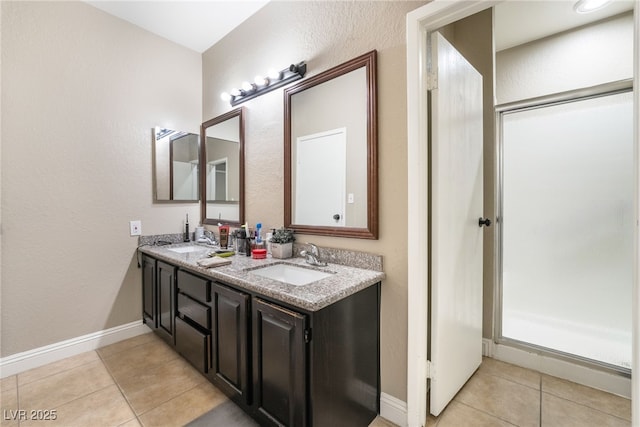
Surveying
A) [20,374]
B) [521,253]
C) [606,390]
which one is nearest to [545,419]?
[606,390]

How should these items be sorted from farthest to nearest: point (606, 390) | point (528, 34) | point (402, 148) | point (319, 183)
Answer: point (528, 34)
point (319, 183)
point (606, 390)
point (402, 148)

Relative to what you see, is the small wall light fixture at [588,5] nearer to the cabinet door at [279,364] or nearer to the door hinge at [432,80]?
the door hinge at [432,80]

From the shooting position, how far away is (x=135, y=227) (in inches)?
95.7

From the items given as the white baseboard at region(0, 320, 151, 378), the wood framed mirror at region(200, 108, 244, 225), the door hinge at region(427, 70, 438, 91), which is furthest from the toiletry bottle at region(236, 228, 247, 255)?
the door hinge at region(427, 70, 438, 91)

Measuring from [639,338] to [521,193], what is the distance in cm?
137

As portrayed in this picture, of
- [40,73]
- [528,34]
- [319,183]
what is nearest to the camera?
[319,183]

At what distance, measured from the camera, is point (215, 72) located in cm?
268

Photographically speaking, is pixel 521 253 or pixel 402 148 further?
pixel 521 253

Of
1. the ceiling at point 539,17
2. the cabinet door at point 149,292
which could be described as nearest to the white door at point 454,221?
the ceiling at point 539,17

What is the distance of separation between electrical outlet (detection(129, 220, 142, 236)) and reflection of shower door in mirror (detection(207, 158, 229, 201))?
641 mm

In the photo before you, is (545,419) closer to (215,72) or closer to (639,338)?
(639,338)

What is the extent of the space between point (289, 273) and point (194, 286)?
59cm

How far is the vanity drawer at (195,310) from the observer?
63.0 inches

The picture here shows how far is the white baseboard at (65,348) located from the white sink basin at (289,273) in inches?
64.5
